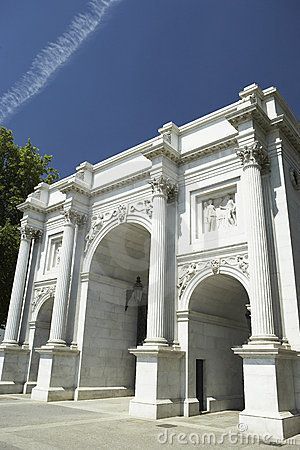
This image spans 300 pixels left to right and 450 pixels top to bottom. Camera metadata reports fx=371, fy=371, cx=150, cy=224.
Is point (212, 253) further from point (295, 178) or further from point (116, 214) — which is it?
point (116, 214)

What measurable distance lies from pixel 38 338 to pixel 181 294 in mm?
10289

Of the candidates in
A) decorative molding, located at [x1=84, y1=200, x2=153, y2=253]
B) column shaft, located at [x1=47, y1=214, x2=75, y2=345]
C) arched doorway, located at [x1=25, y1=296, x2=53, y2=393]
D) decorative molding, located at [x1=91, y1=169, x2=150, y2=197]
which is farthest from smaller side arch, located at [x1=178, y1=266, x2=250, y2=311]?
arched doorway, located at [x1=25, y1=296, x2=53, y2=393]

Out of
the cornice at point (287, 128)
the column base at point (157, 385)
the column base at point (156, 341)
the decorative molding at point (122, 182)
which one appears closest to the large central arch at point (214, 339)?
the column base at point (157, 385)

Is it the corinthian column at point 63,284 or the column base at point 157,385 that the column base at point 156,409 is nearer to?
the column base at point 157,385

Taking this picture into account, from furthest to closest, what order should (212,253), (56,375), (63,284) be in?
(63,284) → (56,375) → (212,253)

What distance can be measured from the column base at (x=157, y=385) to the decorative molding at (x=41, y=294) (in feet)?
29.5

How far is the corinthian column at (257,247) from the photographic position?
10992 millimetres

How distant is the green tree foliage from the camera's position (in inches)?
961

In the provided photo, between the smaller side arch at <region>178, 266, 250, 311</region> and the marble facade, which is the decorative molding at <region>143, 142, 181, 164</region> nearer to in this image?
the marble facade

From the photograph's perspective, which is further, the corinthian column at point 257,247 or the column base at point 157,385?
the column base at point 157,385

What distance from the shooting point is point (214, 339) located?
15000mm

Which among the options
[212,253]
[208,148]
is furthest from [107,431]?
[208,148]

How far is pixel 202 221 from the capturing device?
1505cm

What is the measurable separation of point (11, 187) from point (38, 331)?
1128 centimetres
